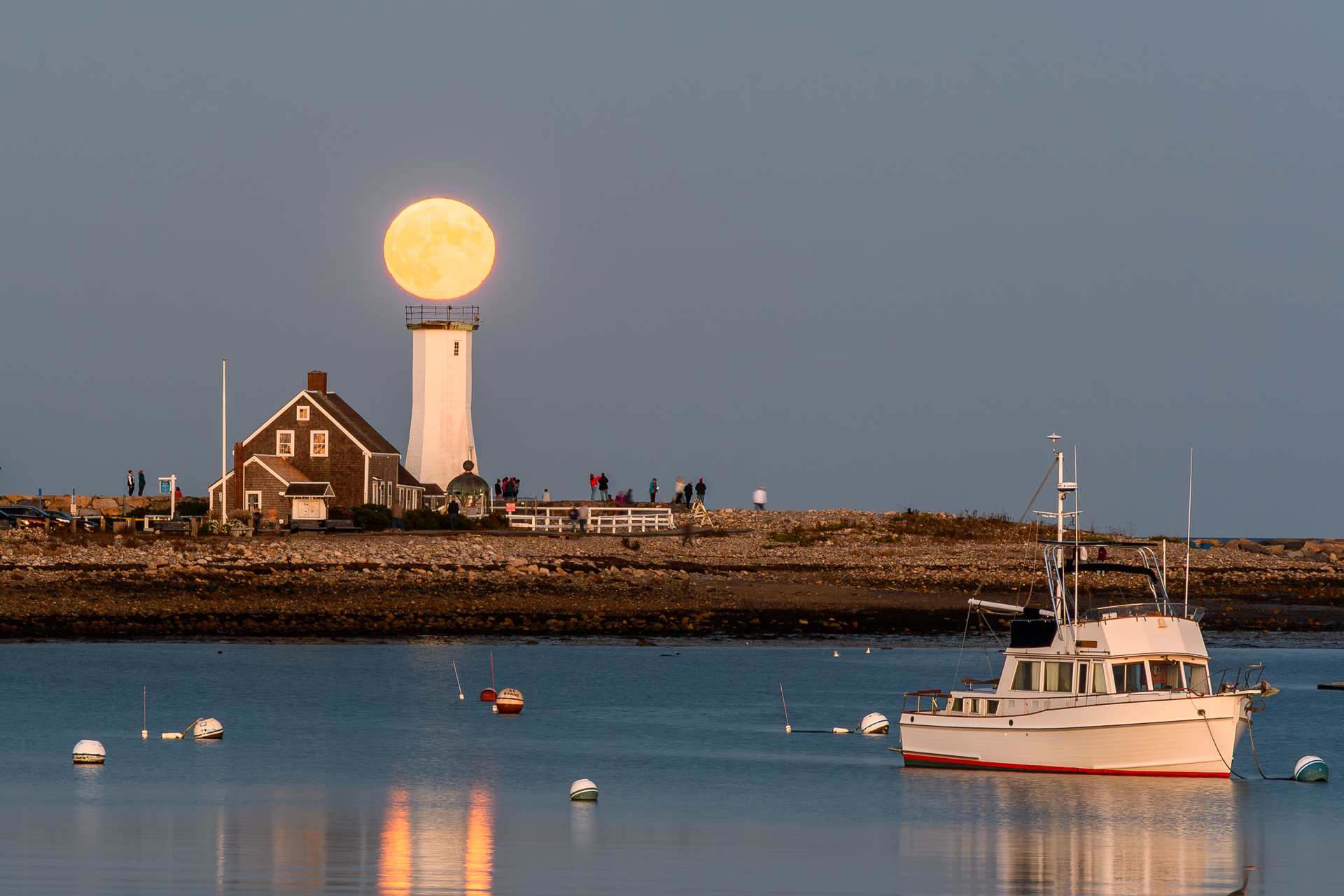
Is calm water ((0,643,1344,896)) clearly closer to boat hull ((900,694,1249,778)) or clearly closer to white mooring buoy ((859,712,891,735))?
boat hull ((900,694,1249,778))

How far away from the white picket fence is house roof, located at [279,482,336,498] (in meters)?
8.64

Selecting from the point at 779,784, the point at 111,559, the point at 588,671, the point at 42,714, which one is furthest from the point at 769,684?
the point at 111,559

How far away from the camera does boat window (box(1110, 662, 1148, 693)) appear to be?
1051 inches

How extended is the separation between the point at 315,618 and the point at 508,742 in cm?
1681

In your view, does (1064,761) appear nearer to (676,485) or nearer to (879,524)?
(879,524)

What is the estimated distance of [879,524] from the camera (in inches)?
3071

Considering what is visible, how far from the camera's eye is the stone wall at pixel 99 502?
3211 inches

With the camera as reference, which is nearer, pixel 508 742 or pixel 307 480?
pixel 508 742

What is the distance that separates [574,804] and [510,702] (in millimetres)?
11132

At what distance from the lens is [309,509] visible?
66.7 metres

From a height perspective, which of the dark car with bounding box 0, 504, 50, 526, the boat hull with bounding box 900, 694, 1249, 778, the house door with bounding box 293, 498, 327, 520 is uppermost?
the house door with bounding box 293, 498, 327, 520

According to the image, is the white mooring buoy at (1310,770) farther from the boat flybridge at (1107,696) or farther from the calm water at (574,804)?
the boat flybridge at (1107,696)

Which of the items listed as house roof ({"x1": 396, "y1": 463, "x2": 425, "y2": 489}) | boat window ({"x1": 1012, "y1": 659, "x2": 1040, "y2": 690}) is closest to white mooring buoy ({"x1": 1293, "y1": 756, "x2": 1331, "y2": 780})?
boat window ({"x1": 1012, "y1": 659, "x2": 1040, "y2": 690})

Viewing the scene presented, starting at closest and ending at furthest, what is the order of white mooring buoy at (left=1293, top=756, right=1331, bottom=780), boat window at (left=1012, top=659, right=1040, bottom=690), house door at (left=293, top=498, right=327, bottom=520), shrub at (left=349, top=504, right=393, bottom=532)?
boat window at (left=1012, top=659, right=1040, bottom=690)
white mooring buoy at (left=1293, top=756, right=1331, bottom=780)
house door at (left=293, top=498, right=327, bottom=520)
shrub at (left=349, top=504, right=393, bottom=532)
